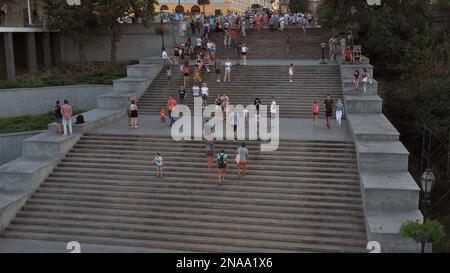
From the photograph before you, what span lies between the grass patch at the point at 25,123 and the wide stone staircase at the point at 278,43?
12781 mm

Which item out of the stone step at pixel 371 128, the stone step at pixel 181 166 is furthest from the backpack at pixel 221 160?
the stone step at pixel 371 128

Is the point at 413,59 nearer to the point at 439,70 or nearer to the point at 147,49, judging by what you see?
the point at 439,70

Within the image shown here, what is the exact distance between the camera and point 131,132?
2114 cm

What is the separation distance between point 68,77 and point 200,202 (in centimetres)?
1749

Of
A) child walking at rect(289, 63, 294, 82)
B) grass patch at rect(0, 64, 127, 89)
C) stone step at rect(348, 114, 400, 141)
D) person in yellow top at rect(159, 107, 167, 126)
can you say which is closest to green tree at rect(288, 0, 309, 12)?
grass patch at rect(0, 64, 127, 89)

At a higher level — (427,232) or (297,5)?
(297,5)

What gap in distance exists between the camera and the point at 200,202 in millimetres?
16734

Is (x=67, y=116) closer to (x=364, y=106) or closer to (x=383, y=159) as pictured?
(x=383, y=159)

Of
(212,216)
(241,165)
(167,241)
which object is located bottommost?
(167,241)

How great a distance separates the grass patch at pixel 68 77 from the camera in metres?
28.8

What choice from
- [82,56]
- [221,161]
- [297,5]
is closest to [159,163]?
[221,161]

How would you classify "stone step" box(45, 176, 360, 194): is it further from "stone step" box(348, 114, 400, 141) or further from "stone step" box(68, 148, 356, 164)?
"stone step" box(348, 114, 400, 141)

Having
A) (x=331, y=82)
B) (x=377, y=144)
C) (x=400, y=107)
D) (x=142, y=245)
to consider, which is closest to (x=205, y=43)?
(x=331, y=82)

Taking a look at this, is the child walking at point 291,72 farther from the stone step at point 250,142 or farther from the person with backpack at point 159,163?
the person with backpack at point 159,163
